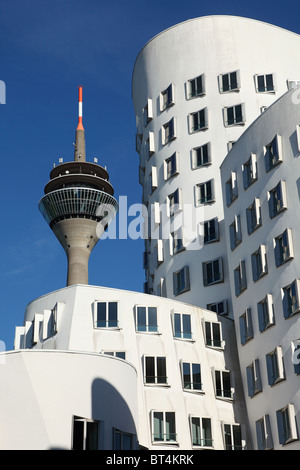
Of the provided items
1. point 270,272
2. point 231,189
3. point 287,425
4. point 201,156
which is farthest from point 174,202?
point 287,425

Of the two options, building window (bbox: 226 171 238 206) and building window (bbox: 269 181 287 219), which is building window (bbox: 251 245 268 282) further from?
building window (bbox: 226 171 238 206)

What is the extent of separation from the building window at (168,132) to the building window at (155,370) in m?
18.9

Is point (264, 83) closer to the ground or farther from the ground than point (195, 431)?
farther from the ground

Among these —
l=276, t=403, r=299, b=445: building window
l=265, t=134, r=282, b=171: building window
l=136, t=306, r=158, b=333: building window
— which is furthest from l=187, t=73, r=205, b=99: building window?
l=276, t=403, r=299, b=445: building window

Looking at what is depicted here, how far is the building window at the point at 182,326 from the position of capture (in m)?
42.0

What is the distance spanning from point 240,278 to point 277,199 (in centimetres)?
580

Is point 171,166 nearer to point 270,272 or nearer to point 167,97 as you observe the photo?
point 167,97

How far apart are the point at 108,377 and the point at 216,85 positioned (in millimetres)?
31876

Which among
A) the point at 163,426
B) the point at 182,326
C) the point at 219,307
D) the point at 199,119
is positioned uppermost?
the point at 199,119

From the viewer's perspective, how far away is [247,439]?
40062 millimetres

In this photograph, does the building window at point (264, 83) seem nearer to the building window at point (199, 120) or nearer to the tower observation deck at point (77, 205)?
the building window at point (199, 120)

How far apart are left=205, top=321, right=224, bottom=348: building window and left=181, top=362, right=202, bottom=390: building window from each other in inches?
76.7

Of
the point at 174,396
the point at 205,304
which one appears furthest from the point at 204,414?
the point at 205,304

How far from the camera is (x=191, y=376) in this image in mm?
40688
